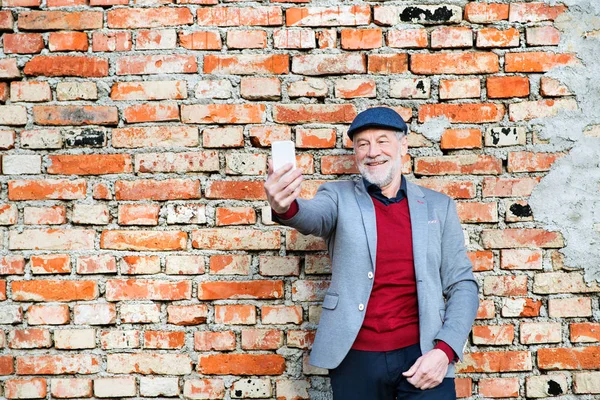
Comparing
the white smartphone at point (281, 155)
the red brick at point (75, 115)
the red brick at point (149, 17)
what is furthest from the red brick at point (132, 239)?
the red brick at point (149, 17)

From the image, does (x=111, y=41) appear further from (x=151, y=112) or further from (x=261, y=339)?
(x=261, y=339)

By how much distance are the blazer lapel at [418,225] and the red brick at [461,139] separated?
1.27 ft

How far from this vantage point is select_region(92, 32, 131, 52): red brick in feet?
8.15

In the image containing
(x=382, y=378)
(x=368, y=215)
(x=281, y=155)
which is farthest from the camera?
(x=368, y=215)

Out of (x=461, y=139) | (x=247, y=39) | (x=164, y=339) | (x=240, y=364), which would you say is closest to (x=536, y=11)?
(x=461, y=139)

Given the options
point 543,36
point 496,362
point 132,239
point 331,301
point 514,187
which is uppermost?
point 543,36

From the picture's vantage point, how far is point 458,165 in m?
2.49

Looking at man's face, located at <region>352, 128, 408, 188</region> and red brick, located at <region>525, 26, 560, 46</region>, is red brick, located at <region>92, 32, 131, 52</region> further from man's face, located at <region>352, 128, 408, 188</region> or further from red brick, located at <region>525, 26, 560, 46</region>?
red brick, located at <region>525, 26, 560, 46</region>

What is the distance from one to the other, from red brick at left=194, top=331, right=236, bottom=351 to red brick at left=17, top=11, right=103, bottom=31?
140 cm

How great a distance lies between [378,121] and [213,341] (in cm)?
115

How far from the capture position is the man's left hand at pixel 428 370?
6.40ft

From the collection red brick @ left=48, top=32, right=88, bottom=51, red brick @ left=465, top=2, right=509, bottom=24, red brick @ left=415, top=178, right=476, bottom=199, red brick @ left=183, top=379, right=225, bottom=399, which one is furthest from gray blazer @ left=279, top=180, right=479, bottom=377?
red brick @ left=48, top=32, right=88, bottom=51

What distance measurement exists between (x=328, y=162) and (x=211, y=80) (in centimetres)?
61

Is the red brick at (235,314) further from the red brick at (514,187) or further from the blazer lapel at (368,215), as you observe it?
the red brick at (514,187)
